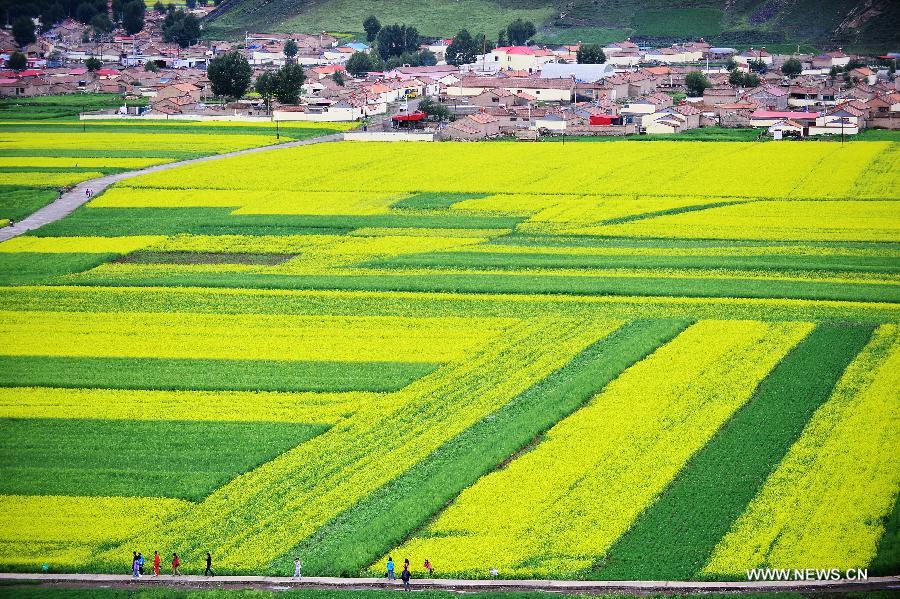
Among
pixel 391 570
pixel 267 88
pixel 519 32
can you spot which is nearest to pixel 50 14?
pixel 519 32

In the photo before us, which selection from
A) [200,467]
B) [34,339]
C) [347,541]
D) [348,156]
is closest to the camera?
[347,541]

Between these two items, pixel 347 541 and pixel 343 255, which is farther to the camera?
pixel 343 255

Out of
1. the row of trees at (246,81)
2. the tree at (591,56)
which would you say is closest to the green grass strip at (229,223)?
the row of trees at (246,81)

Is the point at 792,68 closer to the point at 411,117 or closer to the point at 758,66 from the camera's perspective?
the point at 758,66

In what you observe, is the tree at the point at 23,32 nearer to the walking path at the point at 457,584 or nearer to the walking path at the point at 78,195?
the walking path at the point at 78,195

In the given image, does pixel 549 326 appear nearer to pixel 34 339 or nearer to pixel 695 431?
pixel 695 431

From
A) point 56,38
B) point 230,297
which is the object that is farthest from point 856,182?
point 56,38

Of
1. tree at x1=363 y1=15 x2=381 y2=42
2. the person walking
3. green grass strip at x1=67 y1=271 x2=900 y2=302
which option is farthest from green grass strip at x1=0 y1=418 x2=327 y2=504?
tree at x1=363 y1=15 x2=381 y2=42

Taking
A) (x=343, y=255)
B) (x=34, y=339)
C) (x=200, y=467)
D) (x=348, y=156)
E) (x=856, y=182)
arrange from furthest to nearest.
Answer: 1. (x=348, y=156)
2. (x=856, y=182)
3. (x=343, y=255)
4. (x=34, y=339)
5. (x=200, y=467)
